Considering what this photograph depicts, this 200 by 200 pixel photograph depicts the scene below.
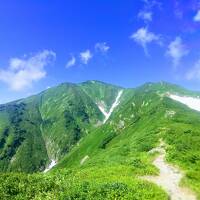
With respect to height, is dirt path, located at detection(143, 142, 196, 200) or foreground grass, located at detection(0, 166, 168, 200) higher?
foreground grass, located at detection(0, 166, 168, 200)

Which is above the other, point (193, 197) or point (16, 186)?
point (16, 186)

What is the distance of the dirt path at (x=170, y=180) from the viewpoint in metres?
35.8

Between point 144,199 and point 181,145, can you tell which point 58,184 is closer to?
point 144,199

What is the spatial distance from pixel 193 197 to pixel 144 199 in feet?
22.5

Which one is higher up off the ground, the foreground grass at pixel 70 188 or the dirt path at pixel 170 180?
the foreground grass at pixel 70 188

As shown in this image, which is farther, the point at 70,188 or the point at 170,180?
the point at 170,180

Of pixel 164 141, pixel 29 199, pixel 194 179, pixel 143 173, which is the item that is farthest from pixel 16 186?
pixel 164 141

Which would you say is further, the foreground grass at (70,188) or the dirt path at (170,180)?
the dirt path at (170,180)

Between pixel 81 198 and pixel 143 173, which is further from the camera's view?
pixel 143 173

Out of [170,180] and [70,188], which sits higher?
[70,188]

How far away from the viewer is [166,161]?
2140 inches

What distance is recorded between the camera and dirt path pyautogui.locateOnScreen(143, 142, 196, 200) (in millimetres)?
35750

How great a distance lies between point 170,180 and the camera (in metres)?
42.2

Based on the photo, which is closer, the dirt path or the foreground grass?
the foreground grass
